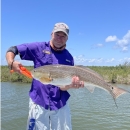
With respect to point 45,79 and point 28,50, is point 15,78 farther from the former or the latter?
point 45,79

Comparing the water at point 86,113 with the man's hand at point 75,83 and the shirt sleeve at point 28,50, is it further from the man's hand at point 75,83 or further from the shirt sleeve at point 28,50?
the man's hand at point 75,83

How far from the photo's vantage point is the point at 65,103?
140 inches

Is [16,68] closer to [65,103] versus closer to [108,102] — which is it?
[65,103]

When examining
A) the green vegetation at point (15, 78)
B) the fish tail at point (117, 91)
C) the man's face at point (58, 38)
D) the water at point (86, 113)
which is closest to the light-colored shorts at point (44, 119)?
the fish tail at point (117, 91)

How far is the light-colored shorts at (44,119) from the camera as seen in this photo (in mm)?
3365

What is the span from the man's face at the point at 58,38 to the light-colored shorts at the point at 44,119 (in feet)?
3.20

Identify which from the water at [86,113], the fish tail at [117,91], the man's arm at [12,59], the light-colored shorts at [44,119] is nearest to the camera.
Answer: the man's arm at [12,59]

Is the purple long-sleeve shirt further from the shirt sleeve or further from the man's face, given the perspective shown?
the man's face

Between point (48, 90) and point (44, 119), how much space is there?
443 mm

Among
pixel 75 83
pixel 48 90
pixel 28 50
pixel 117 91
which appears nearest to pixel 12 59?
pixel 28 50

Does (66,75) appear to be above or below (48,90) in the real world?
above

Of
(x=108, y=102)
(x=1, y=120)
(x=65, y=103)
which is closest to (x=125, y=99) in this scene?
(x=108, y=102)

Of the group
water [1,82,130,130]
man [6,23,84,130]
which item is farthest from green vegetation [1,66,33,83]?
man [6,23,84,130]

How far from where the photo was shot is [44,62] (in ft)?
11.4
